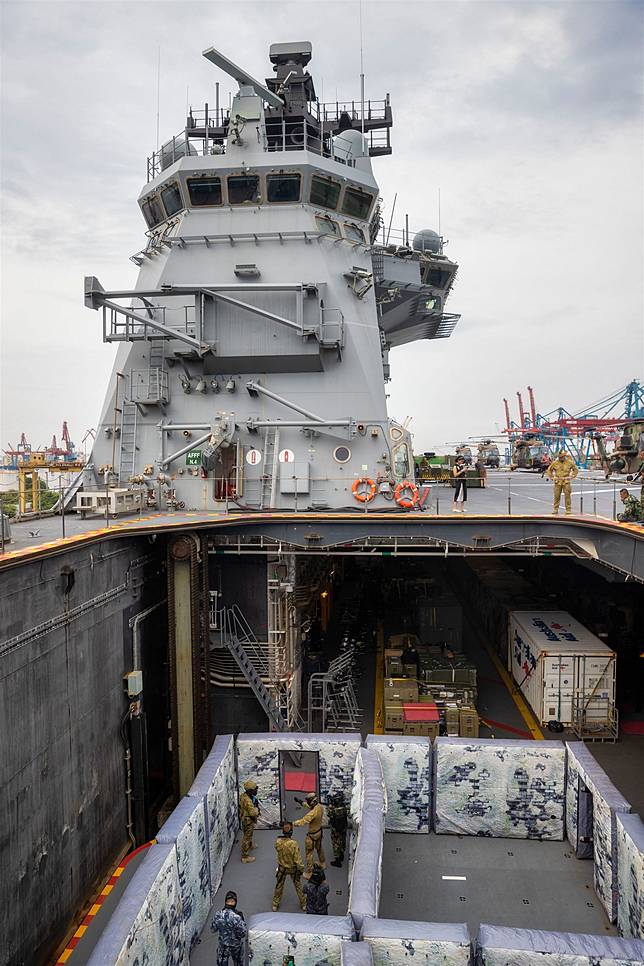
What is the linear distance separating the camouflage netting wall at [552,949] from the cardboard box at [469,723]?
27.0 ft

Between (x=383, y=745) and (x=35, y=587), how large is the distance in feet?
20.6

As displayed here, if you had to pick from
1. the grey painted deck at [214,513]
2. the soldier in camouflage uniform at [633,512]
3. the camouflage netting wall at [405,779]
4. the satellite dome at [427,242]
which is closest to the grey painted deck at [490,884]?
the camouflage netting wall at [405,779]

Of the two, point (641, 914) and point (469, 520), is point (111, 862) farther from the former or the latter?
point (469, 520)

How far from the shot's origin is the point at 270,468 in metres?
17.4

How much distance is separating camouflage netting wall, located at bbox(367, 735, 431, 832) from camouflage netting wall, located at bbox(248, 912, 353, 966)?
12.7 feet

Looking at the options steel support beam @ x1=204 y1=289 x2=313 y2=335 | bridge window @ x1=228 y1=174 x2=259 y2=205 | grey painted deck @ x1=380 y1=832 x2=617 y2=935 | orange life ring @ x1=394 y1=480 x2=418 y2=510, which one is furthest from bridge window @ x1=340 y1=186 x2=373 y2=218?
grey painted deck @ x1=380 y1=832 x2=617 y2=935

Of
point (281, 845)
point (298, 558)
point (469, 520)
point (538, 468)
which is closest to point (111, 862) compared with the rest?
point (281, 845)

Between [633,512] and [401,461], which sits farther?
[401,461]

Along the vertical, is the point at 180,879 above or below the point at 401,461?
below

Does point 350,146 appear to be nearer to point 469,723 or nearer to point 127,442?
point 127,442

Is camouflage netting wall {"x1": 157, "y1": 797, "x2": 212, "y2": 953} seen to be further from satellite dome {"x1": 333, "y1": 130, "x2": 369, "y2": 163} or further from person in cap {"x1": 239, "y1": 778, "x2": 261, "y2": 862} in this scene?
satellite dome {"x1": 333, "y1": 130, "x2": 369, "y2": 163}

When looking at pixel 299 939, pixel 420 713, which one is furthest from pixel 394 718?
pixel 299 939

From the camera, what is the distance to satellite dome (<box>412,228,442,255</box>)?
2975 cm

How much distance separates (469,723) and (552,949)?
8502 mm
